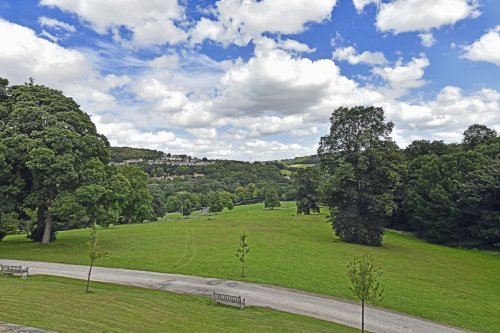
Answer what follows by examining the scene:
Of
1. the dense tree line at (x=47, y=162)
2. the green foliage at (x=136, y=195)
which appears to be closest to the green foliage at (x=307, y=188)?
the green foliage at (x=136, y=195)

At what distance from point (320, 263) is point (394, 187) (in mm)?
20888

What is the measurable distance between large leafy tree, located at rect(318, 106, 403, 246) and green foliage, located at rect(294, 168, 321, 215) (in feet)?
111

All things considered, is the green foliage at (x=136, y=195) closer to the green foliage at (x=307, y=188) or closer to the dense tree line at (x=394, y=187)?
the green foliage at (x=307, y=188)

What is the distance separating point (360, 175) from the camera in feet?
153

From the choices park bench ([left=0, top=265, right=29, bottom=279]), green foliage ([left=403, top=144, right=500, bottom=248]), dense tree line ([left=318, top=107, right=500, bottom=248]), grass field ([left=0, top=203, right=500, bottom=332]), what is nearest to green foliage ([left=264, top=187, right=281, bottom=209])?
dense tree line ([left=318, top=107, right=500, bottom=248])

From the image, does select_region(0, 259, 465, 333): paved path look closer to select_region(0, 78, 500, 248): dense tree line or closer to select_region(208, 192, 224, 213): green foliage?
select_region(0, 78, 500, 248): dense tree line

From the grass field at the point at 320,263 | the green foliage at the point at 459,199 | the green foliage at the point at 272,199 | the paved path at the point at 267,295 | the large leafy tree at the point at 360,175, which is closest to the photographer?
the paved path at the point at 267,295

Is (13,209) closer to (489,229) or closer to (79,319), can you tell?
(79,319)

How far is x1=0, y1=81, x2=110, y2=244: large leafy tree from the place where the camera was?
110 feet

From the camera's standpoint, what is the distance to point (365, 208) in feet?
155

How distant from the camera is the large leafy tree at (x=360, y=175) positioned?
150 ft

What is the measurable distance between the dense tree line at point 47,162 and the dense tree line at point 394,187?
Answer: 29.7 metres

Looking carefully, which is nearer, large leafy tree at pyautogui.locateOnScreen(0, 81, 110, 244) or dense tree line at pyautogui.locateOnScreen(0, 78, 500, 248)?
large leafy tree at pyautogui.locateOnScreen(0, 81, 110, 244)

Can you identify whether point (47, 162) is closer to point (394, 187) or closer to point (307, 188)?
point (394, 187)
